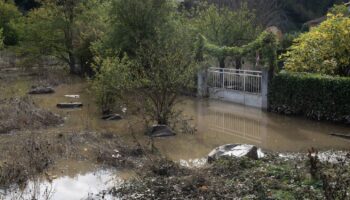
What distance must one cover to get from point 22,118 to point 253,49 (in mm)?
9644

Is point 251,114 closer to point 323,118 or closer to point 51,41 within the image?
point 323,118

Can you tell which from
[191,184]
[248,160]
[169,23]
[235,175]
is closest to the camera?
[191,184]

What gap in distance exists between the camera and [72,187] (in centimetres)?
856

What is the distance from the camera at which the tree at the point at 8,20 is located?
127 feet

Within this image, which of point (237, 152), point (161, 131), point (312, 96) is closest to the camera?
point (237, 152)

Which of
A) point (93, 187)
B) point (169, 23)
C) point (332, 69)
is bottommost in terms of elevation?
point (93, 187)

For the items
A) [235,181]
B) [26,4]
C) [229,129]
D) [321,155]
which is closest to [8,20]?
[26,4]

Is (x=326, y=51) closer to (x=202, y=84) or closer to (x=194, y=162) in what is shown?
(x=202, y=84)

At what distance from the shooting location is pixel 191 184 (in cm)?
743

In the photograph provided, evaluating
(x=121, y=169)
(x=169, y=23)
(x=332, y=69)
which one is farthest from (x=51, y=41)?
(x=121, y=169)

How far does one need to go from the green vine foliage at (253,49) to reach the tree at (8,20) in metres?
22.9

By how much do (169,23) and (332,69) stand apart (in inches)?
370

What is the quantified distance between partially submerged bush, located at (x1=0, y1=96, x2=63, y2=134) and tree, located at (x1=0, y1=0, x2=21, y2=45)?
24.2m

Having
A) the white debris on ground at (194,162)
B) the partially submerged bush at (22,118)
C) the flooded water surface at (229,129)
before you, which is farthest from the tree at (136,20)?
the white debris on ground at (194,162)
